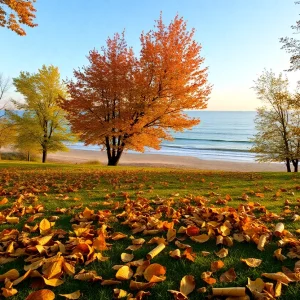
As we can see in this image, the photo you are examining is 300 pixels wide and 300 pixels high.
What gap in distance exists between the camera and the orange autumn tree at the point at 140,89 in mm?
13711

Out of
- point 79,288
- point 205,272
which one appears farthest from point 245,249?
point 79,288

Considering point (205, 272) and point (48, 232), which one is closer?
point (205, 272)

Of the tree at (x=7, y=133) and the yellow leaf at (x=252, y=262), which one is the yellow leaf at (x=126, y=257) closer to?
the yellow leaf at (x=252, y=262)

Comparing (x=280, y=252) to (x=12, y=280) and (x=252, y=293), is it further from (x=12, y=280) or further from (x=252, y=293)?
(x=12, y=280)

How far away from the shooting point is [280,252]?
2.56 meters

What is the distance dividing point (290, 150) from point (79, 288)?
74.6ft

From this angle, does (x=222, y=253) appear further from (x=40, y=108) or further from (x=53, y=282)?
(x=40, y=108)

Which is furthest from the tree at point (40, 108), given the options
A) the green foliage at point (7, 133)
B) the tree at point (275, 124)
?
the tree at point (275, 124)

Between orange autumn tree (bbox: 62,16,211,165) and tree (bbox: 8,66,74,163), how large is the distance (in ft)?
39.7

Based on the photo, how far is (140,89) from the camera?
13594 millimetres

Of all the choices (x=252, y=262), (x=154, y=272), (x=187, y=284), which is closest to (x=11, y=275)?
(x=154, y=272)

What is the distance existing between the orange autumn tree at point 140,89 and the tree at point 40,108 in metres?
12.1

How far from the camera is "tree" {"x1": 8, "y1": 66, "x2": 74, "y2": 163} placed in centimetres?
2538

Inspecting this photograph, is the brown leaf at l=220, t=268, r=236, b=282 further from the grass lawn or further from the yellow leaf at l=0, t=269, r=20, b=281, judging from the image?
the yellow leaf at l=0, t=269, r=20, b=281
